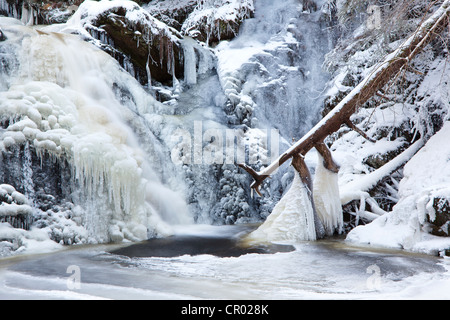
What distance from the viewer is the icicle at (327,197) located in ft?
19.7

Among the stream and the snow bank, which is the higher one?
the snow bank

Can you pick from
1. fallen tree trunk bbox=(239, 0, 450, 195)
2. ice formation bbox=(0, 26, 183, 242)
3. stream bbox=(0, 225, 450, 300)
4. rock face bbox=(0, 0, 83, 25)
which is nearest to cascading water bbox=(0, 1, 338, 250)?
ice formation bbox=(0, 26, 183, 242)

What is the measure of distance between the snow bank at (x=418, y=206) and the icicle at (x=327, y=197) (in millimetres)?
490

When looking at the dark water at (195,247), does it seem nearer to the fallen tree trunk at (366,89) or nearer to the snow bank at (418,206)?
the fallen tree trunk at (366,89)

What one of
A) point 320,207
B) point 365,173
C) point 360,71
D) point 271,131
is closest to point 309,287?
point 320,207

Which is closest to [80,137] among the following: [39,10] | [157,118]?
[157,118]

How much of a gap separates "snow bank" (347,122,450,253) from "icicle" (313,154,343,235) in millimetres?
490

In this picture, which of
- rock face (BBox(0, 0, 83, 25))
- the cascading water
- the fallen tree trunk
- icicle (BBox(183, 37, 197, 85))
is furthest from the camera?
icicle (BBox(183, 37, 197, 85))

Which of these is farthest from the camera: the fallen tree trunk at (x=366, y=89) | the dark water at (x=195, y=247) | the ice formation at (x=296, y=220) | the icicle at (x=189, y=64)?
the icicle at (x=189, y=64)

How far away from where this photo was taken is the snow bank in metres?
4.61

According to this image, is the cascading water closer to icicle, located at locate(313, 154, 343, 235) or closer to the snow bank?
icicle, located at locate(313, 154, 343, 235)

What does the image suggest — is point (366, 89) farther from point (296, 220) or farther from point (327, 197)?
point (296, 220)

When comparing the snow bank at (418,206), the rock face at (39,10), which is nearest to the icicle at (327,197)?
the snow bank at (418,206)
